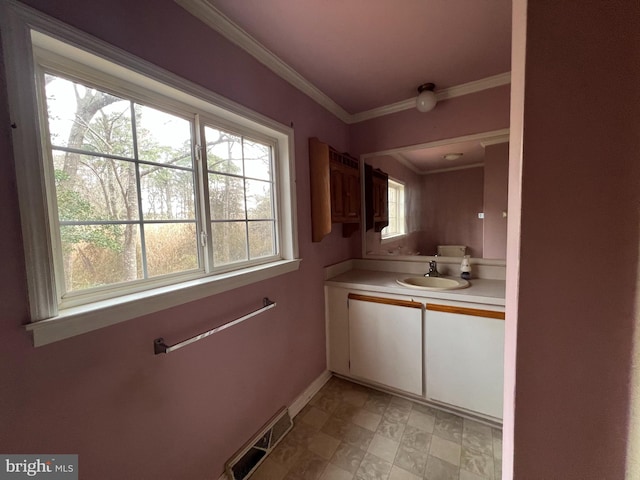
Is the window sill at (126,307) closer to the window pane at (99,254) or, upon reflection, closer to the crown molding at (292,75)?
the window pane at (99,254)

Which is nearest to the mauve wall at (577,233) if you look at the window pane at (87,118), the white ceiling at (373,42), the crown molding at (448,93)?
the white ceiling at (373,42)

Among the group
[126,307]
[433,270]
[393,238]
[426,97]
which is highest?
[426,97]

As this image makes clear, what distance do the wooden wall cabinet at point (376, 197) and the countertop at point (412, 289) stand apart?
47 centimetres

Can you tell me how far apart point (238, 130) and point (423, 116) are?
4.88 feet

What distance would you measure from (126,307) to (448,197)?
83.4 inches

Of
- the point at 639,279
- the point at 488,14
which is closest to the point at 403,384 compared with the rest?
the point at 639,279

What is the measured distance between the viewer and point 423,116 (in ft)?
6.48

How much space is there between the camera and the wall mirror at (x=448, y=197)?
178 cm

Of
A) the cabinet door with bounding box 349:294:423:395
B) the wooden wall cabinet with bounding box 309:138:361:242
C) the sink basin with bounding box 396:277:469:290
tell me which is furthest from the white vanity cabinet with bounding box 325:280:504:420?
the wooden wall cabinet with bounding box 309:138:361:242

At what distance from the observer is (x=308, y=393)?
1809 millimetres

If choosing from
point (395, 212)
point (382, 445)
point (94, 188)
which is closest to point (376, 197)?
point (395, 212)

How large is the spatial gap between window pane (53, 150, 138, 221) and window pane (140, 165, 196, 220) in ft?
0.14

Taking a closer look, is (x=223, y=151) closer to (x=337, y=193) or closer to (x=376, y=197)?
(x=337, y=193)

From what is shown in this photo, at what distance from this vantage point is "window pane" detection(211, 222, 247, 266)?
4.15ft
